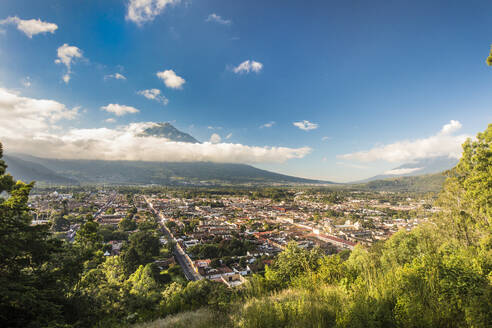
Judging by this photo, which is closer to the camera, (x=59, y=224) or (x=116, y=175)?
(x=59, y=224)

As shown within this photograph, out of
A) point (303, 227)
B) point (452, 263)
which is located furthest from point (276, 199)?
point (452, 263)

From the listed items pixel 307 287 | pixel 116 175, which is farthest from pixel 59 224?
pixel 116 175

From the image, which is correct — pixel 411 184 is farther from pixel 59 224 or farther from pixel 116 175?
pixel 116 175

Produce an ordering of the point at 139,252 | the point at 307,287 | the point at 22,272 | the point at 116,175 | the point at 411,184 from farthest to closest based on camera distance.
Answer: the point at 116,175, the point at 411,184, the point at 139,252, the point at 22,272, the point at 307,287

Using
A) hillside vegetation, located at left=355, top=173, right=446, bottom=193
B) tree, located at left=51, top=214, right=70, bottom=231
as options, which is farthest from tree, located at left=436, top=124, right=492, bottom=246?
hillside vegetation, located at left=355, top=173, right=446, bottom=193

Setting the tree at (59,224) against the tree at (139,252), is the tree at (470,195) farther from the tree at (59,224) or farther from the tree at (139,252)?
the tree at (59,224)

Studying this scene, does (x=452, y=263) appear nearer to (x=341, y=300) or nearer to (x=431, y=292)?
(x=431, y=292)

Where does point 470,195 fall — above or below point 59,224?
above

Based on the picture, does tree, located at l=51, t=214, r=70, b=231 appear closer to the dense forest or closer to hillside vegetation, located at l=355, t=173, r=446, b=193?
the dense forest
